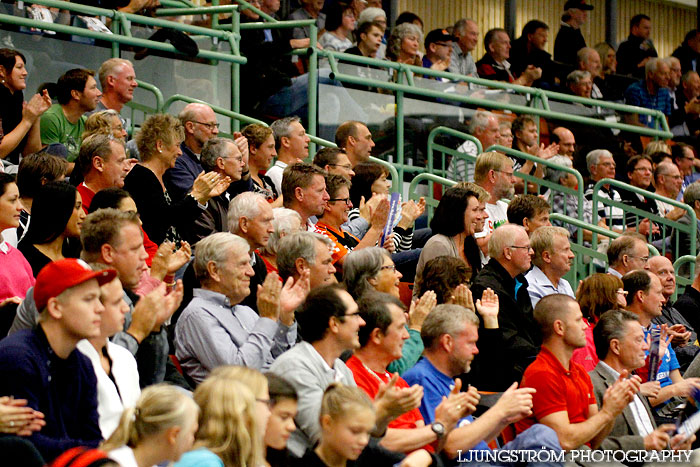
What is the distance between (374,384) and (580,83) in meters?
8.50

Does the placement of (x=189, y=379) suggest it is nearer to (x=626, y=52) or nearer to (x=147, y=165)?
(x=147, y=165)

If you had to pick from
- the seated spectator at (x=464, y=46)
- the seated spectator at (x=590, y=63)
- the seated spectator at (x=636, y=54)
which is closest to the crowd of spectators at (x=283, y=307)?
the seated spectator at (x=464, y=46)

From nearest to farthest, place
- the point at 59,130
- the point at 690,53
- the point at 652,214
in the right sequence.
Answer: the point at 59,130 → the point at 652,214 → the point at 690,53

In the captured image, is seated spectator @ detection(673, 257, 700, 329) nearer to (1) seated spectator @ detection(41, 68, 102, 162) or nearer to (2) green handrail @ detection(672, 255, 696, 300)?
(2) green handrail @ detection(672, 255, 696, 300)

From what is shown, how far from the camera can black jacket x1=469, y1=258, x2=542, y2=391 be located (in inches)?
258

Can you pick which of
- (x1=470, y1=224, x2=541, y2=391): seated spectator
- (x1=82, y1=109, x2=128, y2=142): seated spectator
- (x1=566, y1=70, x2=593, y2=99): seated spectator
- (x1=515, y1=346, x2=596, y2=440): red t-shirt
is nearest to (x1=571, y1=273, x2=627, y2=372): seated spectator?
(x1=470, y1=224, x2=541, y2=391): seated spectator

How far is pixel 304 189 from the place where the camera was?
725 centimetres

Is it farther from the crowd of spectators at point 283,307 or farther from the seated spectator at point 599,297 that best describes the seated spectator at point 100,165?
the seated spectator at point 599,297

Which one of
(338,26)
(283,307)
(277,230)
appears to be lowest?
(283,307)

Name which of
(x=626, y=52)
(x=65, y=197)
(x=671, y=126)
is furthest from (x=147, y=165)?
(x=626, y=52)

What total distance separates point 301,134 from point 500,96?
3.23 m

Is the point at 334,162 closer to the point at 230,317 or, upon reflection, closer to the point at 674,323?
the point at 674,323

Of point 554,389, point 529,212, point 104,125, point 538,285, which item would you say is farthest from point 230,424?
point 529,212

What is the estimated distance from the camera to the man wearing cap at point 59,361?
4.14m
